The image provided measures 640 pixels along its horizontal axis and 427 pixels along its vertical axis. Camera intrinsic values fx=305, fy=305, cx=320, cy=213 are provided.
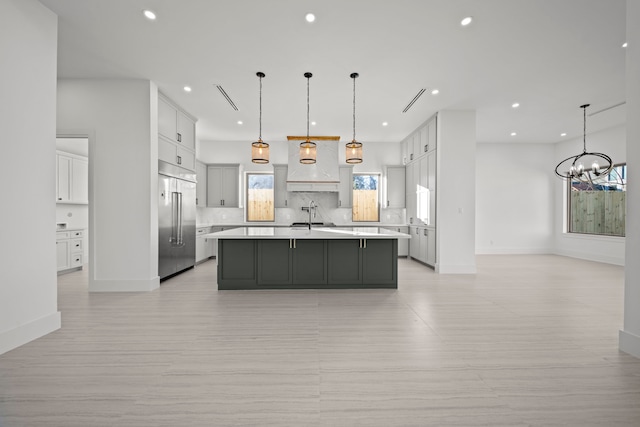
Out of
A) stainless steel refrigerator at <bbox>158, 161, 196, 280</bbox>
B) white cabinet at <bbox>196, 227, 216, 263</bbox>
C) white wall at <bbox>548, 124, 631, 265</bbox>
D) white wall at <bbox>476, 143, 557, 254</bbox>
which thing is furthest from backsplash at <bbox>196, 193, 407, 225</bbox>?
white wall at <bbox>548, 124, 631, 265</bbox>

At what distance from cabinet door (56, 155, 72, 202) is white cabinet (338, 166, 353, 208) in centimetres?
597

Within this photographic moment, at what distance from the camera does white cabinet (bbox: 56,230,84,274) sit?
19.0ft

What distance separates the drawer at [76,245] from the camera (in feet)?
20.1

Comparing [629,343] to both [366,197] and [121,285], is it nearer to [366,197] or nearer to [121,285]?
[121,285]

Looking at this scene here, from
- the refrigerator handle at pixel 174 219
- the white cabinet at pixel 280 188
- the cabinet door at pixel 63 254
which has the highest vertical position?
the white cabinet at pixel 280 188

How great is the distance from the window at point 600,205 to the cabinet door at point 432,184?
4.40 meters

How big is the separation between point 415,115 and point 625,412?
546 centimetres

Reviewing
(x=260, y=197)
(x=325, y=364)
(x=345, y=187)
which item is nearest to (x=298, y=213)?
(x=260, y=197)

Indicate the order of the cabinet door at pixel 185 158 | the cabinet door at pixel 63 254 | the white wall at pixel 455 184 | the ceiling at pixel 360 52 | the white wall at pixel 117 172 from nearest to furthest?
the ceiling at pixel 360 52
the white wall at pixel 117 172
the cabinet door at pixel 185 158
the cabinet door at pixel 63 254
the white wall at pixel 455 184

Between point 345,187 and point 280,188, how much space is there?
1740 mm

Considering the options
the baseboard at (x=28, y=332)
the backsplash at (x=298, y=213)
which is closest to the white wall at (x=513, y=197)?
the backsplash at (x=298, y=213)

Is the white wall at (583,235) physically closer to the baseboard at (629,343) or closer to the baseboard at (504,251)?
the baseboard at (504,251)

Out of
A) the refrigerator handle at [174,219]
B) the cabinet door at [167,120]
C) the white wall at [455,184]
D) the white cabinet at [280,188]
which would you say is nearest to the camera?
the cabinet door at [167,120]

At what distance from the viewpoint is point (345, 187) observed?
8195mm
